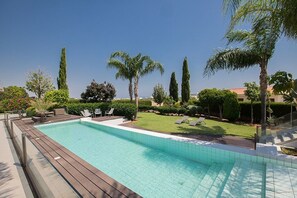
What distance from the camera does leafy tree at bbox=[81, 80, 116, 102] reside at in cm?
2108

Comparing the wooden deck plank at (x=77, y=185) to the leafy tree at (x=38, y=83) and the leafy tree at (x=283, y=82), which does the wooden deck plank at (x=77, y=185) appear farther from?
the leafy tree at (x=38, y=83)

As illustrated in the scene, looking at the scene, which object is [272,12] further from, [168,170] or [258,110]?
[258,110]

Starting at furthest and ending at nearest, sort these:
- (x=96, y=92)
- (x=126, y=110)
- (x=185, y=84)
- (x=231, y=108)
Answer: (x=185, y=84), (x=96, y=92), (x=231, y=108), (x=126, y=110)

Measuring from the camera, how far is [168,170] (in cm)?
492

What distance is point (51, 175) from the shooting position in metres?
2.66

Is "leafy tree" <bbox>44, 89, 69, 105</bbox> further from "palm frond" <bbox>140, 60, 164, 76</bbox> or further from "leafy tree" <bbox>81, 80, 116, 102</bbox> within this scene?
"palm frond" <bbox>140, 60, 164, 76</bbox>

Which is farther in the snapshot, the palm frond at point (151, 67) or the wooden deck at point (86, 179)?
the palm frond at point (151, 67)

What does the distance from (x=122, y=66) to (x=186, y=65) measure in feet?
49.6

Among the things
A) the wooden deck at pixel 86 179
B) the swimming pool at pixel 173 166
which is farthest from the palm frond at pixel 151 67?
the wooden deck at pixel 86 179

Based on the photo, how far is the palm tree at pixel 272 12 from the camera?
366 centimetres

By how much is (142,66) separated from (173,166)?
12.2 meters

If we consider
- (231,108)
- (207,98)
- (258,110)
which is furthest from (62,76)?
(258,110)

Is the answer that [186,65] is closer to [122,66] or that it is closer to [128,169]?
[122,66]

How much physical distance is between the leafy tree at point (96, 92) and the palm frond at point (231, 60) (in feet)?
51.9
